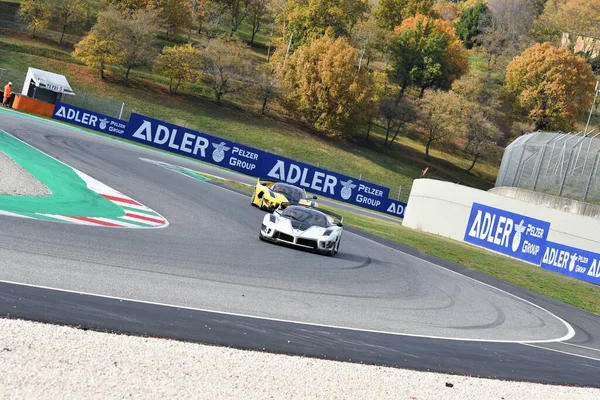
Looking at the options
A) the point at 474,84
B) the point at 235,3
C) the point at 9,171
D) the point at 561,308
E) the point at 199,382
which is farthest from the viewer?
the point at 235,3

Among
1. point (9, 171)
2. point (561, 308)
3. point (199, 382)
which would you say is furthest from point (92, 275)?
point (561, 308)

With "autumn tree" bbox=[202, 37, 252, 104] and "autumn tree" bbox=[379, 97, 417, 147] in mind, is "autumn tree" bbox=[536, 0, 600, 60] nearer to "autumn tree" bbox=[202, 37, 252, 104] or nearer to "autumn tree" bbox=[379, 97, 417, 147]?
"autumn tree" bbox=[379, 97, 417, 147]

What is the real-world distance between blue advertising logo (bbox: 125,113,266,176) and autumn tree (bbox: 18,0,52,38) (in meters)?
31.9

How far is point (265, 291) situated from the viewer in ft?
39.4

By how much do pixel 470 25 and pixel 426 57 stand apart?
43.0 meters

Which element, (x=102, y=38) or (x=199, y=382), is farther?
(x=102, y=38)

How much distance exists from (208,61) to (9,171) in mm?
53178

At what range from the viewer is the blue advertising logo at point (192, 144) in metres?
44.5

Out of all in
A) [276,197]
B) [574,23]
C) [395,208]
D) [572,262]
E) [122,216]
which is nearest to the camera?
[122,216]

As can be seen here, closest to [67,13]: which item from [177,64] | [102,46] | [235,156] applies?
[102,46]

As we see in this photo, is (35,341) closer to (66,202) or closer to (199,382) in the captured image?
(199,382)

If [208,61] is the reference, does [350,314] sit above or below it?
below

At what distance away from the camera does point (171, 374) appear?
22.2 ft

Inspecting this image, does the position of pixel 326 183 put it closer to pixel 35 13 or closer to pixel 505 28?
pixel 35 13
